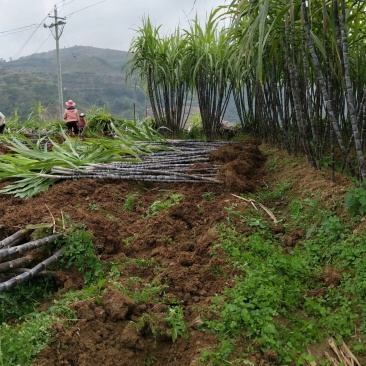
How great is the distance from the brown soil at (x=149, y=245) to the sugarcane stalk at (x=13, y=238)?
0.37 ft

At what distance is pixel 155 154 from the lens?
4301 mm

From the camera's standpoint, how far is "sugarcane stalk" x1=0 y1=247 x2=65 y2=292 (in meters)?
1.88

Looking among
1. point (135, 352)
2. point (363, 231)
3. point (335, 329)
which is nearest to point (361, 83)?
point (363, 231)

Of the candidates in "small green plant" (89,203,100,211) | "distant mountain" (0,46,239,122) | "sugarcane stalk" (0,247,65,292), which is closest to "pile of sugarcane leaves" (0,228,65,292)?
"sugarcane stalk" (0,247,65,292)

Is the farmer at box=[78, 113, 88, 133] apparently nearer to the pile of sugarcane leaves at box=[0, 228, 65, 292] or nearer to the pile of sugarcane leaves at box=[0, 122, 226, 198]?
the pile of sugarcane leaves at box=[0, 122, 226, 198]

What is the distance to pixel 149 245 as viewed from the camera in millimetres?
2418

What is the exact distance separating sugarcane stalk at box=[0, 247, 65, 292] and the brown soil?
99 millimetres

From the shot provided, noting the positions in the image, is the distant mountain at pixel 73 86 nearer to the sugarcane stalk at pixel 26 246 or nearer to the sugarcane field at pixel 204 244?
the sugarcane field at pixel 204 244

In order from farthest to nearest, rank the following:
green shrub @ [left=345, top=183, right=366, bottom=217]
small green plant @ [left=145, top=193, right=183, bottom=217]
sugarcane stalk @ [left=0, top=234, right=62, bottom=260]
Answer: small green plant @ [left=145, top=193, right=183, bottom=217] < green shrub @ [left=345, top=183, right=366, bottom=217] < sugarcane stalk @ [left=0, top=234, right=62, bottom=260]

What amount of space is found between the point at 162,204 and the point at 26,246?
3.39 feet

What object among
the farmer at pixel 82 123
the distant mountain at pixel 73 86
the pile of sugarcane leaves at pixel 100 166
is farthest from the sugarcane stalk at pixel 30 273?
the farmer at pixel 82 123

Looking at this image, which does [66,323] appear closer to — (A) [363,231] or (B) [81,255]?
(B) [81,255]

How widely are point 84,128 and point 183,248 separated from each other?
17.9 ft

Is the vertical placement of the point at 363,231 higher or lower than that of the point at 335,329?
higher
